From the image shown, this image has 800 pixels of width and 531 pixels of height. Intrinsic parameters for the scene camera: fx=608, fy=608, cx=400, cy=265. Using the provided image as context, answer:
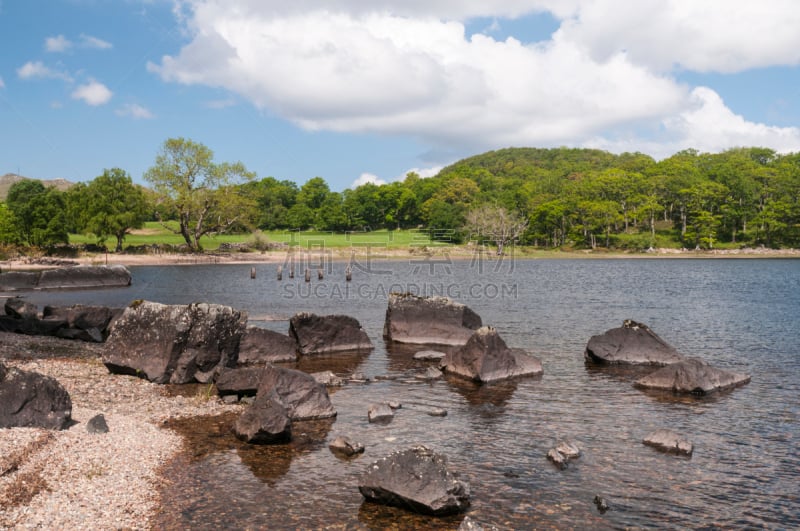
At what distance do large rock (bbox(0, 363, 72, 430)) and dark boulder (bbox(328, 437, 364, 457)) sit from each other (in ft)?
21.6

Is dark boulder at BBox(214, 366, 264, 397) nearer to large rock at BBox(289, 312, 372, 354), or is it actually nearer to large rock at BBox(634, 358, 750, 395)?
large rock at BBox(289, 312, 372, 354)

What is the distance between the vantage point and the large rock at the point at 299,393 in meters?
18.1

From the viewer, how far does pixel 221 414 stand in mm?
18344

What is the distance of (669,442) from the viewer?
1587cm

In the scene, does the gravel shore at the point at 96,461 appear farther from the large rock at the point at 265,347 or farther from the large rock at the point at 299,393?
the large rock at the point at 265,347

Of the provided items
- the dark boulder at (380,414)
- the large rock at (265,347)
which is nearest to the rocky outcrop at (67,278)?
the large rock at (265,347)

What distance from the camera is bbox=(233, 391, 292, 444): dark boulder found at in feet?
51.3

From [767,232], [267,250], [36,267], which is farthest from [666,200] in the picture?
[36,267]

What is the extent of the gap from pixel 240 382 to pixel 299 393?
286cm

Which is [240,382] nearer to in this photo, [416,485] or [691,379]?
[416,485]

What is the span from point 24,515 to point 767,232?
162560 mm

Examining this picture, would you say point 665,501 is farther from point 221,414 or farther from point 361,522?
point 221,414

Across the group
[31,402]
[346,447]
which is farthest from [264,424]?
[31,402]

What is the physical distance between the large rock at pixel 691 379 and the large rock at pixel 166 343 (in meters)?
16.0
